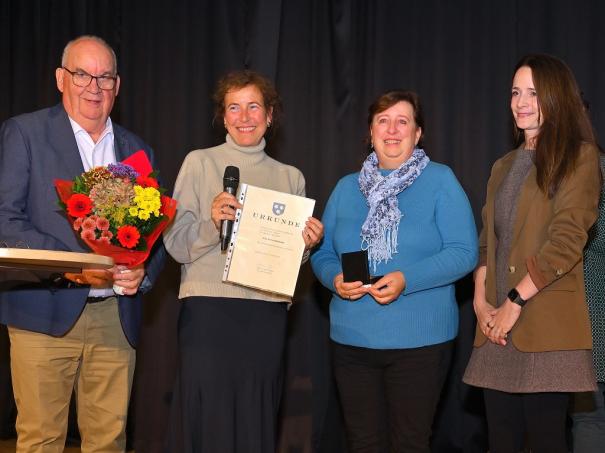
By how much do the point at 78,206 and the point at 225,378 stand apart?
93 centimetres

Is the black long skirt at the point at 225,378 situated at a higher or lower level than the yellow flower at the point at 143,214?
lower

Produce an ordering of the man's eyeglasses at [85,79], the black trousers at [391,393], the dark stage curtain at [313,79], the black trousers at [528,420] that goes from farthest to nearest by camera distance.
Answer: the dark stage curtain at [313,79], the man's eyeglasses at [85,79], the black trousers at [391,393], the black trousers at [528,420]

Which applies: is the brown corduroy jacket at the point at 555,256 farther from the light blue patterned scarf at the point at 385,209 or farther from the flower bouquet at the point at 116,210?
the flower bouquet at the point at 116,210

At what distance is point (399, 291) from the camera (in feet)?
9.21

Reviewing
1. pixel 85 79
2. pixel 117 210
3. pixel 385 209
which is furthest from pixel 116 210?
pixel 385 209

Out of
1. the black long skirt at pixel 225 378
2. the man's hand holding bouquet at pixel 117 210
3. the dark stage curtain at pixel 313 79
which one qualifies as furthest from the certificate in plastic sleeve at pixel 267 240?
the dark stage curtain at pixel 313 79

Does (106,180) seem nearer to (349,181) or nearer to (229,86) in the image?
(229,86)

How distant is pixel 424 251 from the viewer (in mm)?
2924

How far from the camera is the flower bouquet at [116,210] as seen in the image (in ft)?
8.31

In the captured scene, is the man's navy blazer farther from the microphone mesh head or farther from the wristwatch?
the wristwatch

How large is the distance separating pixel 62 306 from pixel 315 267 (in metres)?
1.05

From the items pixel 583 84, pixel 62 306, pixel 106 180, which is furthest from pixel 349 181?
pixel 583 84

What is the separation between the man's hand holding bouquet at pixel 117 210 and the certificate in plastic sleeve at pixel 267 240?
318 mm

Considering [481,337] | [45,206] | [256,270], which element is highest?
[45,206]
